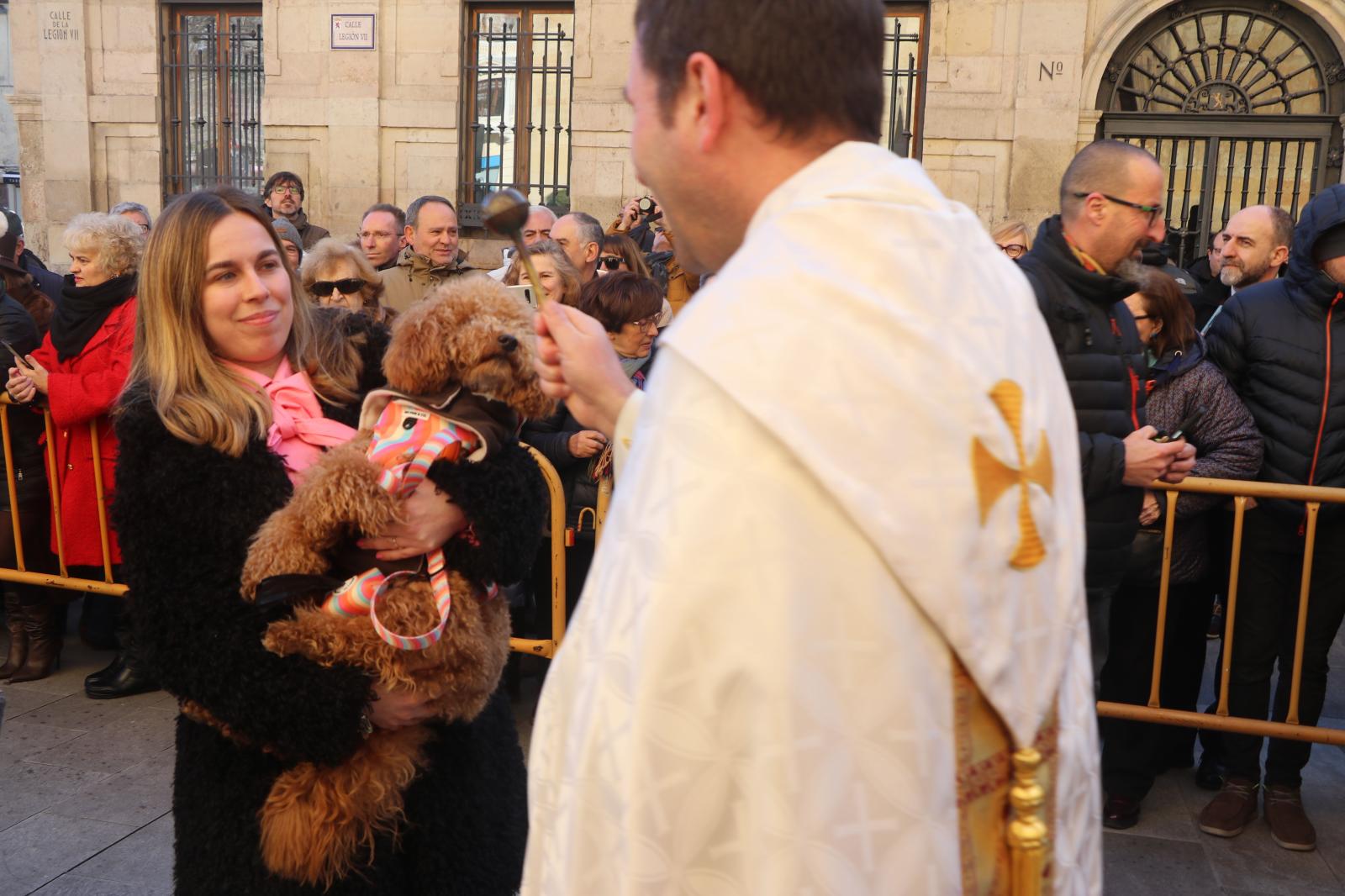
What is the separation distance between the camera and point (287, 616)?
2316 millimetres

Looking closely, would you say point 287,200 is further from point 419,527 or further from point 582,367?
point 582,367

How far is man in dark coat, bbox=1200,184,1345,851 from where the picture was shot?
4.57m

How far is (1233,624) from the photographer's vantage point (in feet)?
15.5

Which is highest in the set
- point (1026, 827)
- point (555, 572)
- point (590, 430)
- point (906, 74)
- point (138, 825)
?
point (906, 74)

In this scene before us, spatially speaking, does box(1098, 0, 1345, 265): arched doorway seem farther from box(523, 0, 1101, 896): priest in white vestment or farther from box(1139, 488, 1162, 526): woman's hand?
box(523, 0, 1101, 896): priest in white vestment

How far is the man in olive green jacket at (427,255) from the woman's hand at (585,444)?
1817 mm

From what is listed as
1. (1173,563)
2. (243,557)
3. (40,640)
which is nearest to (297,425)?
(243,557)

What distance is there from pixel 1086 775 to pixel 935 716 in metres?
0.35

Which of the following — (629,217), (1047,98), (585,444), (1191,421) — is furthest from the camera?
(1047,98)

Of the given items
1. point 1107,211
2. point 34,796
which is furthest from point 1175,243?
point 34,796

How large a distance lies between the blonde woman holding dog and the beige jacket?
3.76 metres

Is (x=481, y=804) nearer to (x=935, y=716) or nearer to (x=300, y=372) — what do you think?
(x=300, y=372)

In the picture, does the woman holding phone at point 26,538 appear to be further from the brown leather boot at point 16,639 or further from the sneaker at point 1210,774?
the sneaker at point 1210,774

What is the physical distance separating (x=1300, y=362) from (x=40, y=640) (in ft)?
19.4
